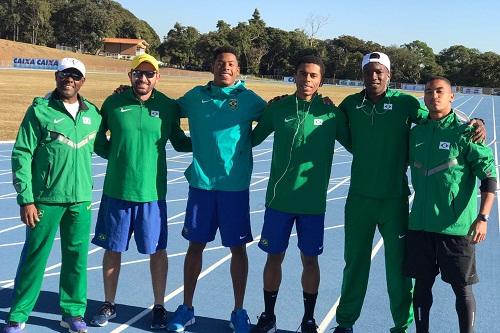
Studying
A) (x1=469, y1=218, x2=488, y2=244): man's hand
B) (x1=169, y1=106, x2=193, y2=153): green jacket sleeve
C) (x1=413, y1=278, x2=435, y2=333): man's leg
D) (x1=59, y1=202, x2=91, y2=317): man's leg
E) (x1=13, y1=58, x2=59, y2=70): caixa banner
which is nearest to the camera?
(x1=469, y1=218, x2=488, y2=244): man's hand

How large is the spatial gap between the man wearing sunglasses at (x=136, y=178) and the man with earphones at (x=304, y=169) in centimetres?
84

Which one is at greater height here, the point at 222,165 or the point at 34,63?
the point at 34,63

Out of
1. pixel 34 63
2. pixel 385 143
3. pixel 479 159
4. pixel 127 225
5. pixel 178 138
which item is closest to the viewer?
pixel 479 159

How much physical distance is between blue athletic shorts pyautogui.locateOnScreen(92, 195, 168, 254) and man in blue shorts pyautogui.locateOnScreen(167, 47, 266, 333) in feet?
0.87

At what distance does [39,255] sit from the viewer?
4016 mm

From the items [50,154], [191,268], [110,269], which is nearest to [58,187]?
[50,154]

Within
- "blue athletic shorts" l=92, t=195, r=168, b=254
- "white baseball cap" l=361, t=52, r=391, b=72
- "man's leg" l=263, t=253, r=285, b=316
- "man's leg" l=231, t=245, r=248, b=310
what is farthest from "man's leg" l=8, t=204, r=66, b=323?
"white baseball cap" l=361, t=52, r=391, b=72

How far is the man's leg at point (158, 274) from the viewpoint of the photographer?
14.0 feet

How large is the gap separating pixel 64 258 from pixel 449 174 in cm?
287

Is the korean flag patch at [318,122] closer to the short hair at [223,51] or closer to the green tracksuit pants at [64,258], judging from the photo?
the short hair at [223,51]

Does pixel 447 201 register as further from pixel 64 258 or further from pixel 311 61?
pixel 64 258

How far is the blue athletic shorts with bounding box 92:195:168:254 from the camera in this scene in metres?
4.18

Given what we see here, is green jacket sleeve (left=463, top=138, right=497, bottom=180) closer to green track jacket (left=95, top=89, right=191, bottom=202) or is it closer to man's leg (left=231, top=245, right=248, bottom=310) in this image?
man's leg (left=231, top=245, right=248, bottom=310)

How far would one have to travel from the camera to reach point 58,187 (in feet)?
13.0
